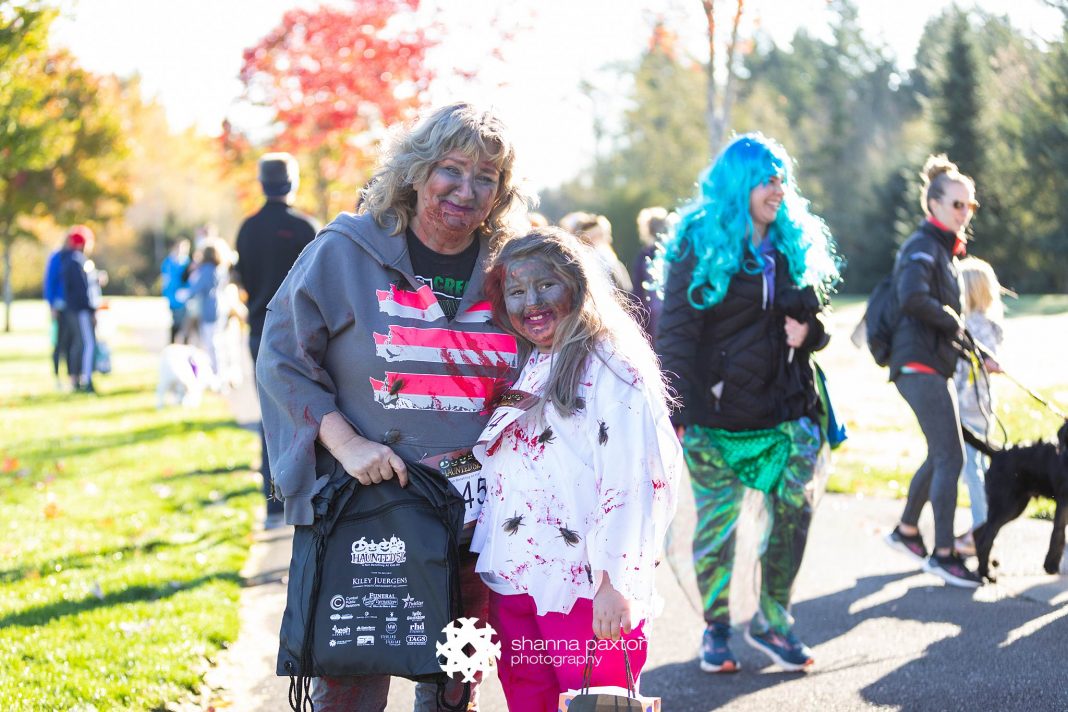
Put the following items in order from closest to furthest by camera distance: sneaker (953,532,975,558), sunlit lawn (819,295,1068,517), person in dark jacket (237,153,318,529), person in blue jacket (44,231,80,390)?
1. sneaker (953,532,975,558)
2. person in dark jacket (237,153,318,529)
3. sunlit lawn (819,295,1068,517)
4. person in blue jacket (44,231,80,390)

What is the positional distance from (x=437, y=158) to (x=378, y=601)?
1.21 m

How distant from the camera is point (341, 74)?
688 inches

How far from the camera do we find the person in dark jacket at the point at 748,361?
16.0 feet

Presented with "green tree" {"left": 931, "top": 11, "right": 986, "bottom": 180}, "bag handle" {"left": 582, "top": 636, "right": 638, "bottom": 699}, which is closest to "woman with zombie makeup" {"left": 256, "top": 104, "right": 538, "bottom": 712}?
"bag handle" {"left": 582, "top": 636, "right": 638, "bottom": 699}

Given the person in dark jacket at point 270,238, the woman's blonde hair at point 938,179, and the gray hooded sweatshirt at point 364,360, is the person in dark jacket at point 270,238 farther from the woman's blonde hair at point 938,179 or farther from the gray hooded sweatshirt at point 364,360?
the gray hooded sweatshirt at point 364,360

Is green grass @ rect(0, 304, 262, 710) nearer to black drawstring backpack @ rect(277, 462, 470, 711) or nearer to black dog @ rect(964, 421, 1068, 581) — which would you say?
black drawstring backpack @ rect(277, 462, 470, 711)

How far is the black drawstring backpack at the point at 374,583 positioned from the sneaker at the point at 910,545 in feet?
14.7

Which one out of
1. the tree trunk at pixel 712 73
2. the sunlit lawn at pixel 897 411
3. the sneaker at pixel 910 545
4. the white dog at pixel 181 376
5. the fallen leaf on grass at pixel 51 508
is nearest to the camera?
the sneaker at pixel 910 545

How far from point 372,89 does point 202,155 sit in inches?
2231

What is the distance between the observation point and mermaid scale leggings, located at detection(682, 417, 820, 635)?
4.96 m

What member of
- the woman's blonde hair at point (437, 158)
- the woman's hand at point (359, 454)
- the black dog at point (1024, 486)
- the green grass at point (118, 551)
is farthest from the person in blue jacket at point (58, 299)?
the woman's hand at point (359, 454)

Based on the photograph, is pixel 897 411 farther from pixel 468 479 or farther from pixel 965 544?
pixel 468 479

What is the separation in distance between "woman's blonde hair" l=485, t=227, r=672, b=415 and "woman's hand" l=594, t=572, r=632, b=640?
0.49 metres

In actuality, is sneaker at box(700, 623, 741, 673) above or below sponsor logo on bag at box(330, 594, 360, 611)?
below
